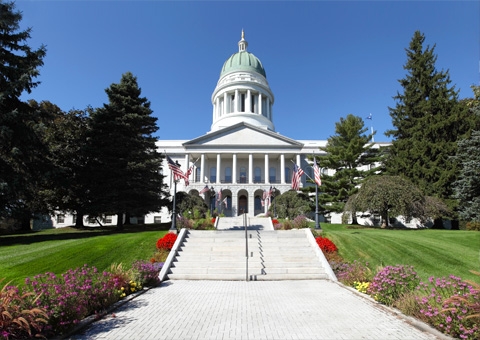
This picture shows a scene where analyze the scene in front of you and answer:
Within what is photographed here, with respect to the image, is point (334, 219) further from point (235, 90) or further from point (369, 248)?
point (369, 248)

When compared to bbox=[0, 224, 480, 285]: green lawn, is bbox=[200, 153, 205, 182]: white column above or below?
above

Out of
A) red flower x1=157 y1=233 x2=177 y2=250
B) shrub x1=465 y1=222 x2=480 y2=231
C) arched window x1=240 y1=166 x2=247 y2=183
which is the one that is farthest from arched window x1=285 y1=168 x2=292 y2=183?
red flower x1=157 y1=233 x2=177 y2=250

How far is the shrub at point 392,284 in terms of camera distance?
671cm

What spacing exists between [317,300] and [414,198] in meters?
18.3

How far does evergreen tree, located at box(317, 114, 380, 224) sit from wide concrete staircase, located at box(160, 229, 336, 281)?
16.5 m

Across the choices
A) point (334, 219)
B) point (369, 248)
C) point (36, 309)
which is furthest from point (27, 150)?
point (334, 219)

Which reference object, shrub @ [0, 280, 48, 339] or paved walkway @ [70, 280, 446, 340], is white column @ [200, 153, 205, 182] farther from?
shrub @ [0, 280, 48, 339]

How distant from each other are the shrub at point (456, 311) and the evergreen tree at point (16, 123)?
58.0ft

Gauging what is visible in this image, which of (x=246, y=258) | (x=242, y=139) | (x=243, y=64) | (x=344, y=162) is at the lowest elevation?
(x=246, y=258)

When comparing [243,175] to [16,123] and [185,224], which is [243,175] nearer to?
[185,224]

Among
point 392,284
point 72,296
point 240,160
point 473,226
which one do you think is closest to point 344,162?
point 473,226

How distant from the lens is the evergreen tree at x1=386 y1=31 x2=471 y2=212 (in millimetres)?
25688

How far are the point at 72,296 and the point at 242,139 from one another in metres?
39.6

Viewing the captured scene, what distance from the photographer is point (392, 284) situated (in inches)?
267
